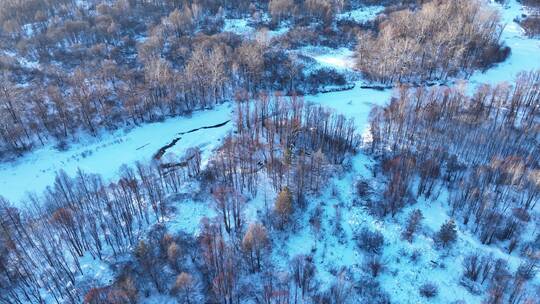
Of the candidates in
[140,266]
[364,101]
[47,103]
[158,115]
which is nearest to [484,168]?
[364,101]

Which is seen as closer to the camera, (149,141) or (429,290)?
(429,290)

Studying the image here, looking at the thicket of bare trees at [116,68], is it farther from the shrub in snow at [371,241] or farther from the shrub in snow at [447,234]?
the shrub in snow at [447,234]

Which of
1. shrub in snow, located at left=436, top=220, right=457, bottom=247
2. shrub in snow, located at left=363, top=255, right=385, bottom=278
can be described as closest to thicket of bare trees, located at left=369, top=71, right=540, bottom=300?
shrub in snow, located at left=436, top=220, right=457, bottom=247

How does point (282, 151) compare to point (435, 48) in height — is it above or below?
below

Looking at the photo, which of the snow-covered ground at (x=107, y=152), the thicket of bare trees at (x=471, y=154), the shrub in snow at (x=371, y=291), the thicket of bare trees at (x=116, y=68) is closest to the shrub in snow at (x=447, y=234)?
the thicket of bare trees at (x=471, y=154)

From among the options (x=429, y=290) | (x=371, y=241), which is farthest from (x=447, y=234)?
(x=371, y=241)

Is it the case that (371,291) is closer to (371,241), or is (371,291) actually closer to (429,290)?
(429,290)

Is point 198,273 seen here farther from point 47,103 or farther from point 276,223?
point 47,103
